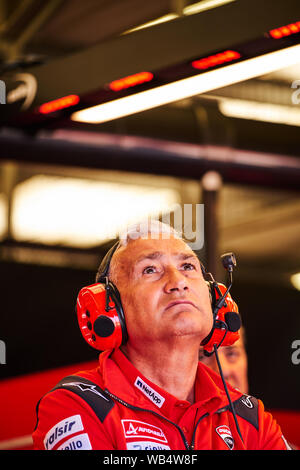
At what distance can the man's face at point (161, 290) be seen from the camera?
1.48m

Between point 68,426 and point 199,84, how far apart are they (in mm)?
1808

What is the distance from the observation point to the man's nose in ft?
4.94

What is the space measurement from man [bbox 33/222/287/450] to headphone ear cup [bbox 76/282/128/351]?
24 mm

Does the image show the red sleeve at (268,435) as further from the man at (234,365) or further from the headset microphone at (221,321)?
the man at (234,365)

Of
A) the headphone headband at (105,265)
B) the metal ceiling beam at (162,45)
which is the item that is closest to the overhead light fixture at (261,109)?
the metal ceiling beam at (162,45)

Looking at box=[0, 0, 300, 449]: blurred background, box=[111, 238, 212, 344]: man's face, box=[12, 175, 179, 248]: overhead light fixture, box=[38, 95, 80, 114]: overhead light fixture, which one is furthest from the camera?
box=[12, 175, 179, 248]: overhead light fixture

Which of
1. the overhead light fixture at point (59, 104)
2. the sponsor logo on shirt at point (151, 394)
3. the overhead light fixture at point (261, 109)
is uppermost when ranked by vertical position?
the overhead light fixture at point (261, 109)

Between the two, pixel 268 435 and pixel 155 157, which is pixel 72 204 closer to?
pixel 155 157

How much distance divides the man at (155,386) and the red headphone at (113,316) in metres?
0.03

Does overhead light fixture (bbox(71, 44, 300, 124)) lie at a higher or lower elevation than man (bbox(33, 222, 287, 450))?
higher

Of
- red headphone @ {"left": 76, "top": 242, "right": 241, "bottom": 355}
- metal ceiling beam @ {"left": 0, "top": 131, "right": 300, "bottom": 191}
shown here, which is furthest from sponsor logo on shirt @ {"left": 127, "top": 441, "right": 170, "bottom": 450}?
metal ceiling beam @ {"left": 0, "top": 131, "right": 300, "bottom": 191}

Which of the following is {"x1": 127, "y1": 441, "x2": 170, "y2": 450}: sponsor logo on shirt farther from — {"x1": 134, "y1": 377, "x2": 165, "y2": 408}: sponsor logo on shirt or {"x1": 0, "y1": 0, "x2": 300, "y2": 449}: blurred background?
{"x1": 0, "y1": 0, "x2": 300, "y2": 449}: blurred background
